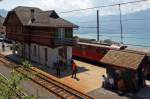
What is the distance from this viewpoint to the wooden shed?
26014 millimetres

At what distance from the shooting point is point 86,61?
42.1m

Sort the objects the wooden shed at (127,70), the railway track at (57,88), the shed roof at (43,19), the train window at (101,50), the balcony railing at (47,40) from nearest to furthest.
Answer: the wooden shed at (127,70) < the railway track at (57,88) < the train window at (101,50) < the balcony railing at (47,40) < the shed roof at (43,19)

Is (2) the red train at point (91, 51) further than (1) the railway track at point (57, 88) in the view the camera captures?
Yes

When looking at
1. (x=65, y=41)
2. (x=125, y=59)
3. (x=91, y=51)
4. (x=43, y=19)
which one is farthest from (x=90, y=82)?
(x=43, y=19)

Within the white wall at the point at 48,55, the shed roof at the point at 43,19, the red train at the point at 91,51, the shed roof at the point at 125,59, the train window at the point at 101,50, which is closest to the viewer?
the shed roof at the point at 125,59

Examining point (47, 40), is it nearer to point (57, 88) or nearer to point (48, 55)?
point (48, 55)

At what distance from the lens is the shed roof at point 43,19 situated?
1553 inches

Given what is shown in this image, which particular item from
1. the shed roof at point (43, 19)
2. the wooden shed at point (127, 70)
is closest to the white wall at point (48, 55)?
the shed roof at point (43, 19)

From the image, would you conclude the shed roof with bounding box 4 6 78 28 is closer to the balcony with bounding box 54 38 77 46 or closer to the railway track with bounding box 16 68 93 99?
the balcony with bounding box 54 38 77 46

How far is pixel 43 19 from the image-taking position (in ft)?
138

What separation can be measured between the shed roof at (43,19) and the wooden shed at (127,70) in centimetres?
1320

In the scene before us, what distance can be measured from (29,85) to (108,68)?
927 centimetres

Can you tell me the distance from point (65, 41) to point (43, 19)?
566cm

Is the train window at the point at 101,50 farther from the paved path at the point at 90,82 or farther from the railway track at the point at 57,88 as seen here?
the railway track at the point at 57,88
